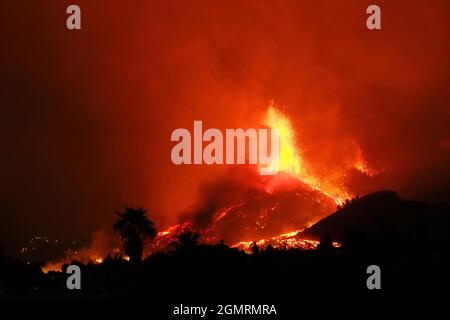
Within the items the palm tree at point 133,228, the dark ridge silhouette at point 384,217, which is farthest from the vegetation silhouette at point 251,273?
the dark ridge silhouette at point 384,217

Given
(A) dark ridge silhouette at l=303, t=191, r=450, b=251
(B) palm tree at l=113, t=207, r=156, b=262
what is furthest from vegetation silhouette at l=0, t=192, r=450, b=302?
(A) dark ridge silhouette at l=303, t=191, r=450, b=251

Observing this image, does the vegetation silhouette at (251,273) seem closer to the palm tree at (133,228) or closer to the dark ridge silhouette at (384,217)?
the palm tree at (133,228)

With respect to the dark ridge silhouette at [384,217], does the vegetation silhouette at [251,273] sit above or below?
below

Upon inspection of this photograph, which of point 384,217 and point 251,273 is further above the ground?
point 384,217

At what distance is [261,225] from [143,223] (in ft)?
260

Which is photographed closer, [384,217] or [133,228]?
[133,228]

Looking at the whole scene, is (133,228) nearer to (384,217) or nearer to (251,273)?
(251,273)

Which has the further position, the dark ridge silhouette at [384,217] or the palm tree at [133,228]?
the dark ridge silhouette at [384,217]

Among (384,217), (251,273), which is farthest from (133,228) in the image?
(384,217)

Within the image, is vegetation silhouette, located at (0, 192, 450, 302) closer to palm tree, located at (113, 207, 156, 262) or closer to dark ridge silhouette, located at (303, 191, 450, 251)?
palm tree, located at (113, 207, 156, 262)

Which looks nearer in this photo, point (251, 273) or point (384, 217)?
point (251, 273)

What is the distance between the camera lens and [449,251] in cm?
11775
